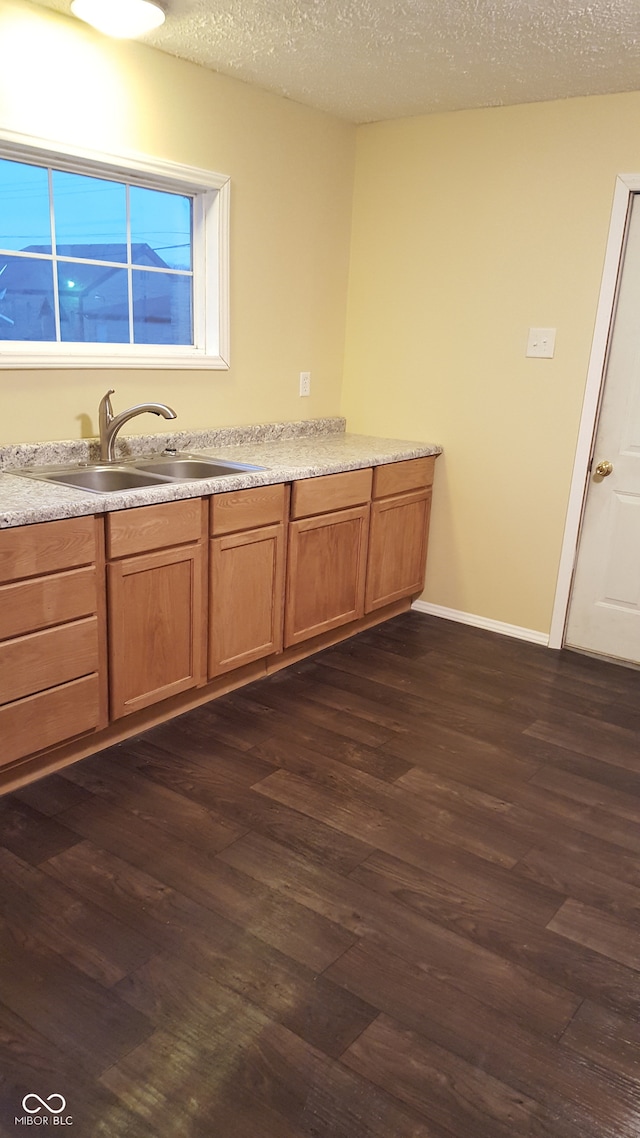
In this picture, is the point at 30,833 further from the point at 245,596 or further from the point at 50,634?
the point at 245,596

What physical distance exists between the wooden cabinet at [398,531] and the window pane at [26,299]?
1.45 meters

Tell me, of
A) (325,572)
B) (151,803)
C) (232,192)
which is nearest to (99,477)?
(325,572)

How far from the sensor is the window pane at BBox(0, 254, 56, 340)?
2727mm

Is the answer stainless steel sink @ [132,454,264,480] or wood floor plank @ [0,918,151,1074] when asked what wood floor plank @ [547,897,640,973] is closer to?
wood floor plank @ [0,918,151,1074]

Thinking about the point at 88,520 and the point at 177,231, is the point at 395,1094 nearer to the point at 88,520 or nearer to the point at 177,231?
the point at 88,520

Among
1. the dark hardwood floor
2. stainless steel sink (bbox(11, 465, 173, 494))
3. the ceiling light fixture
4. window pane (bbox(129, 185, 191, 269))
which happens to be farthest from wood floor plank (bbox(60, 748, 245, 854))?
the ceiling light fixture

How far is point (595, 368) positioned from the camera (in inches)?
134

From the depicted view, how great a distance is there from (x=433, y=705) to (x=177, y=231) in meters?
2.13

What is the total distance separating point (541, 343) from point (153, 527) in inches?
77.2

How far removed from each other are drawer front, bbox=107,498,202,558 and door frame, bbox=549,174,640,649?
175 cm

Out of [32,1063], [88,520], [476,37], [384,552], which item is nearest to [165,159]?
[476,37]

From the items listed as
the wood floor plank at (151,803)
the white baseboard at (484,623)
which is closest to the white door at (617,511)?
the white baseboard at (484,623)

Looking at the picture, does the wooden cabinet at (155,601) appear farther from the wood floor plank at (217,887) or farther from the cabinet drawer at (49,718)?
the wood floor plank at (217,887)

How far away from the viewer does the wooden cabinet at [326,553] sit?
125 inches
